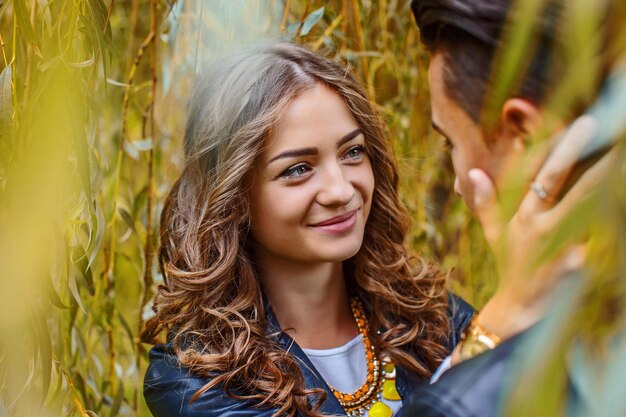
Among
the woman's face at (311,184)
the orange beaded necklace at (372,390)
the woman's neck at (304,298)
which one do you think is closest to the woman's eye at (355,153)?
the woman's face at (311,184)

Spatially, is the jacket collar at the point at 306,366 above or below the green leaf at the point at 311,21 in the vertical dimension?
below

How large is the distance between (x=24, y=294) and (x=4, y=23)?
624mm

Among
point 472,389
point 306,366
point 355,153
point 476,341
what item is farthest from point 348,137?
point 472,389

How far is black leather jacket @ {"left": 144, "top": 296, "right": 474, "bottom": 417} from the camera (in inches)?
49.4

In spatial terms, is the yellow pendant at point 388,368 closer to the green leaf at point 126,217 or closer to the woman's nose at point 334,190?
the woman's nose at point 334,190

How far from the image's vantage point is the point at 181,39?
5.58 feet

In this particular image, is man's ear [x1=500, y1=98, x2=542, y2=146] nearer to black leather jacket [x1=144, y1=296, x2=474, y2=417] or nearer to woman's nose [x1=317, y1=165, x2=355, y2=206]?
woman's nose [x1=317, y1=165, x2=355, y2=206]

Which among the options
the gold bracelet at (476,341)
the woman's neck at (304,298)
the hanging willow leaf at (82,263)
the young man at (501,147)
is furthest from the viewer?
the woman's neck at (304,298)

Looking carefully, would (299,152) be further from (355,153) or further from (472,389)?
(472,389)

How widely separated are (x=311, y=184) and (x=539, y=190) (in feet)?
1.70

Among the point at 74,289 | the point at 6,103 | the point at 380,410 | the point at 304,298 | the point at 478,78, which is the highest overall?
the point at 478,78

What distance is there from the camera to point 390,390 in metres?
1.41

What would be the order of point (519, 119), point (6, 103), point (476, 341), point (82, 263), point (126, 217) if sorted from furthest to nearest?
1. point (126, 217)
2. point (82, 263)
3. point (6, 103)
4. point (476, 341)
5. point (519, 119)

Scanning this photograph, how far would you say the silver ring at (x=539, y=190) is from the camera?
2.60 feet
